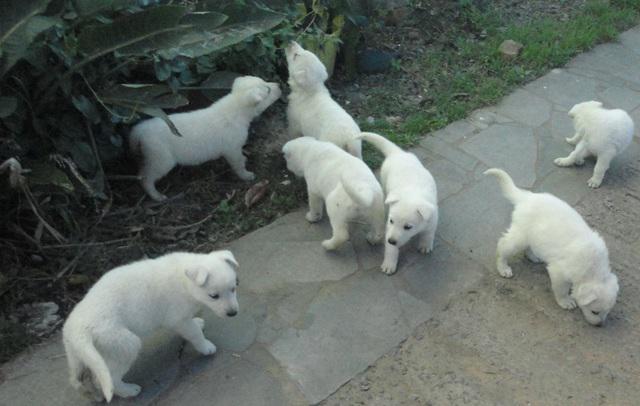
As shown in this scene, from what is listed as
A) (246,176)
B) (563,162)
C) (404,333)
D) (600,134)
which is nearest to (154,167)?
(246,176)

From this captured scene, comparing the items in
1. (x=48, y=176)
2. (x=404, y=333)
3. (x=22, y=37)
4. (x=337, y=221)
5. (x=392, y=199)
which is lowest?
(x=404, y=333)

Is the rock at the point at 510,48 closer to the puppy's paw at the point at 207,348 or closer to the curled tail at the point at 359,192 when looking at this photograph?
the curled tail at the point at 359,192

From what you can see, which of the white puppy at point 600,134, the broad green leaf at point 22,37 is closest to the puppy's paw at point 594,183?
the white puppy at point 600,134

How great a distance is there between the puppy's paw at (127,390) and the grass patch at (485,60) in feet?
9.86

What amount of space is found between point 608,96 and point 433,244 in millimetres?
3117

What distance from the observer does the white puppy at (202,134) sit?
4172 mm

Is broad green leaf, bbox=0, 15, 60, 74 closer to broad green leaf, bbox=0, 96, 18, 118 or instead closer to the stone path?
broad green leaf, bbox=0, 96, 18, 118

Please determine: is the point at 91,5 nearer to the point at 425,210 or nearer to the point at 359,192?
the point at 359,192

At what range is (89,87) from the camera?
12.1 ft

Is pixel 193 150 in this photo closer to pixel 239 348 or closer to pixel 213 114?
pixel 213 114

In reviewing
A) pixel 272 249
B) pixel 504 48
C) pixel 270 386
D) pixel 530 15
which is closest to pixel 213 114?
pixel 272 249

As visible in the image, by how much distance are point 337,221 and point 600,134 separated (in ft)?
7.67

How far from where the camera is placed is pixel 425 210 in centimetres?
352

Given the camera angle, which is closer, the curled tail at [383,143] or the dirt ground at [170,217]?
the dirt ground at [170,217]
